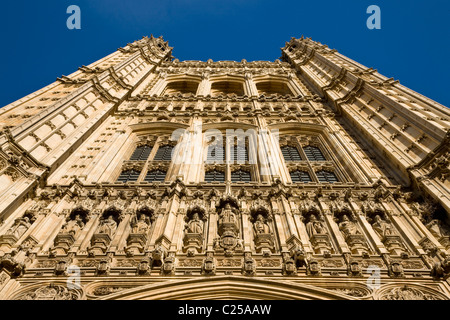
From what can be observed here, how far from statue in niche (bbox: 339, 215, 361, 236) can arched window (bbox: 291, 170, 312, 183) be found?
451 centimetres

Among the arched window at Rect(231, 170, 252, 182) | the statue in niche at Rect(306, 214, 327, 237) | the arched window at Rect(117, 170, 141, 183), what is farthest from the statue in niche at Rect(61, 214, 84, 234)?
the statue in niche at Rect(306, 214, 327, 237)

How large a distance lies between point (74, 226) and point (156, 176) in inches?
224

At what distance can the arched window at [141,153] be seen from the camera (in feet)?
59.9

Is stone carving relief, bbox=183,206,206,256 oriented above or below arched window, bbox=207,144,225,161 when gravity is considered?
below

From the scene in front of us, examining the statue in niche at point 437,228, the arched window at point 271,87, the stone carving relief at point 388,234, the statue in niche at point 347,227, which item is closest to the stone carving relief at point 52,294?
the statue in niche at point 347,227

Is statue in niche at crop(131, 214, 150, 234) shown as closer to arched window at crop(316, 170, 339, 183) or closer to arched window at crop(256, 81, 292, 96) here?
arched window at crop(316, 170, 339, 183)

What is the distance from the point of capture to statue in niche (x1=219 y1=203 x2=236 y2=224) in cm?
1090

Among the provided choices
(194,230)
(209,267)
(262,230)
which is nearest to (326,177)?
(262,230)

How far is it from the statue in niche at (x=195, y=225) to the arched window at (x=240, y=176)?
4705mm

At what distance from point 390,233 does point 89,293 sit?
8115mm

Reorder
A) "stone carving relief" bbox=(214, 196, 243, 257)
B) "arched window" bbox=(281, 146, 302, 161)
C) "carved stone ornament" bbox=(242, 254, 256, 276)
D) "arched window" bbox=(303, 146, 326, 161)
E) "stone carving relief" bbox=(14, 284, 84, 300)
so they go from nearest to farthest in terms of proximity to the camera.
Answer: "stone carving relief" bbox=(14, 284, 84, 300)
"carved stone ornament" bbox=(242, 254, 256, 276)
"stone carving relief" bbox=(214, 196, 243, 257)
"arched window" bbox=(303, 146, 326, 161)
"arched window" bbox=(281, 146, 302, 161)

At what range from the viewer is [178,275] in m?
8.55

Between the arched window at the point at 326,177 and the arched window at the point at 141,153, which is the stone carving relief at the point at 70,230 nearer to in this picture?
the arched window at the point at 141,153
